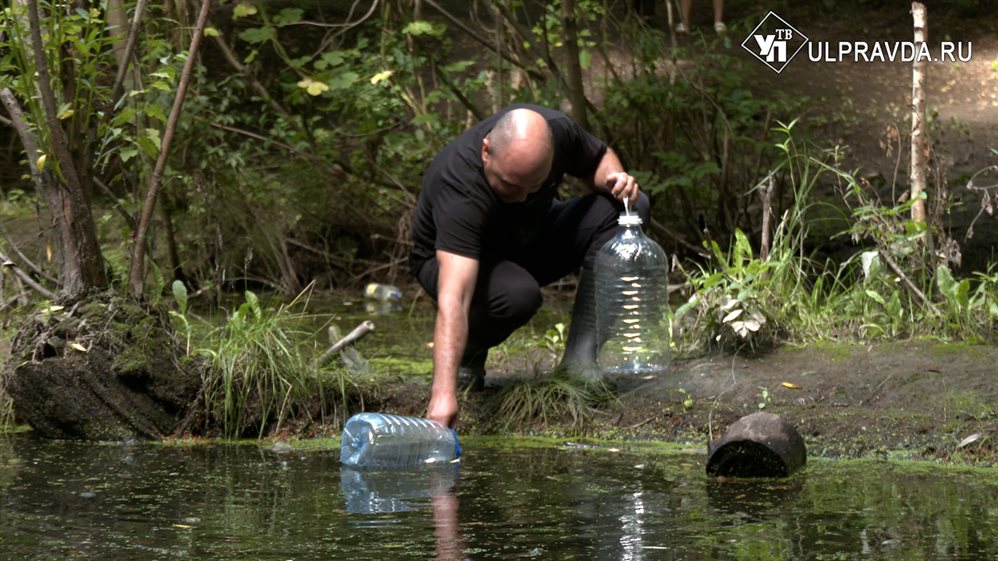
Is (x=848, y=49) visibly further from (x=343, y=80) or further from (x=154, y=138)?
(x=154, y=138)

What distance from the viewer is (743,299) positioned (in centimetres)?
538

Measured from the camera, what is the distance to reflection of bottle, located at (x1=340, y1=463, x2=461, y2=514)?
4062 mm

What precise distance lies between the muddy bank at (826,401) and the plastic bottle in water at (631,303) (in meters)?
0.28

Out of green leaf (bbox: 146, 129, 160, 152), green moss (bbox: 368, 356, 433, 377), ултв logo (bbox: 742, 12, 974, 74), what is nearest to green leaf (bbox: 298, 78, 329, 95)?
green moss (bbox: 368, 356, 433, 377)

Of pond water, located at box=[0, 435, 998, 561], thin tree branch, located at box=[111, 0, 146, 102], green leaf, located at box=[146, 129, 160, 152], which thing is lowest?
pond water, located at box=[0, 435, 998, 561]

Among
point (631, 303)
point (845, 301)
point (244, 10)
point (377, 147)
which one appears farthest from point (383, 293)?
point (845, 301)

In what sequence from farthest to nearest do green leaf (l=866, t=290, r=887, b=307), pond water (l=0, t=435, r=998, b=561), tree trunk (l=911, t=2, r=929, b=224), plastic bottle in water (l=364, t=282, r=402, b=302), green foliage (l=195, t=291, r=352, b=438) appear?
plastic bottle in water (l=364, t=282, r=402, b=302), tree trunk (l=911, t=2, r=929, b=224), green leaf (l=866, t=290, r=887, b=307), green foliage (l=195, t=291, r=352, b=438), pond water (l=0, t=435, r=998, b=561)

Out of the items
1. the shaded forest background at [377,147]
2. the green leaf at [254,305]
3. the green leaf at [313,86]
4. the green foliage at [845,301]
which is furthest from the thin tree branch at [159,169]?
the green foliage at [845,301]

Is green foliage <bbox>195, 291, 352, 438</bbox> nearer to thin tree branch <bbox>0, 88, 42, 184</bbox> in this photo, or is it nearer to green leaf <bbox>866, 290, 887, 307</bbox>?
thin tree branch <bbox>0, 88, 42, 184</bbox>

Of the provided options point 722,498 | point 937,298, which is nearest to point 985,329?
point 937,298

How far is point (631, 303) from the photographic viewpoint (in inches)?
235

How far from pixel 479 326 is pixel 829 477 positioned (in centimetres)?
146

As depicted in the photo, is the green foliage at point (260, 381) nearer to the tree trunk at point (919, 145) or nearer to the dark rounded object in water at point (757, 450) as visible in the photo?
the dark rounded object in water at point (757, 450)

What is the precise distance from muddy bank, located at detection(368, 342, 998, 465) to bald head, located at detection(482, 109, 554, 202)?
889 mm
